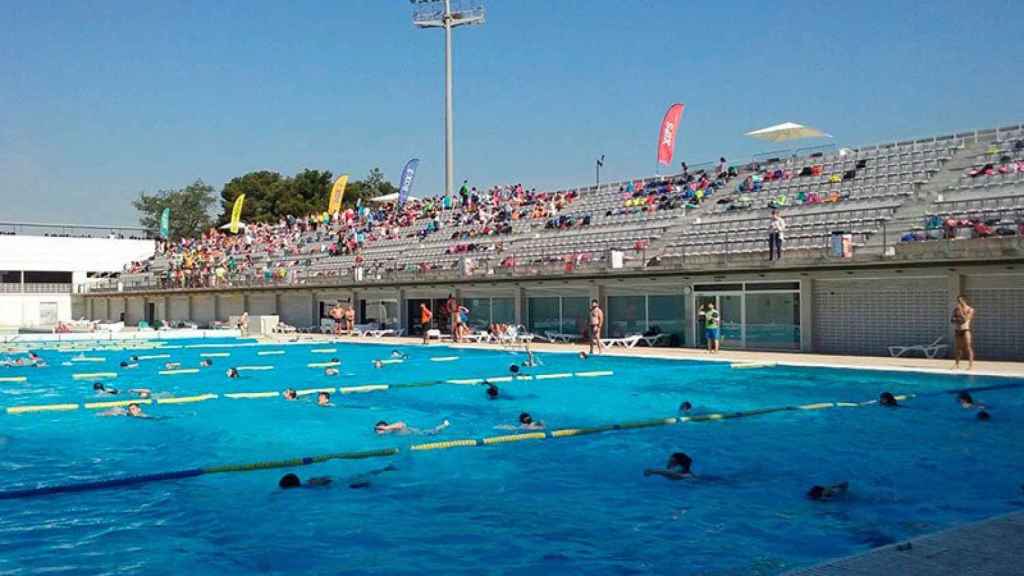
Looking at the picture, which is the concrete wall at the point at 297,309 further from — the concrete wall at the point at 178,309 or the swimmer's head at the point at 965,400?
the swimmer's head at the point at 965,400

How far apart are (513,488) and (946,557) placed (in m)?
4.32

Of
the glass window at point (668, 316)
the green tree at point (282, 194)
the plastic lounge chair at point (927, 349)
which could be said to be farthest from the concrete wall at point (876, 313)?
the green tree at point (282, 194)

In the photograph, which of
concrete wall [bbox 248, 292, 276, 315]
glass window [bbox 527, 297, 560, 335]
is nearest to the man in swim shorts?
glass window [bbox 527, 297, 560, 335]

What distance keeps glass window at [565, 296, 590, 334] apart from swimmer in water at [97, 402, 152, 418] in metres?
16.7

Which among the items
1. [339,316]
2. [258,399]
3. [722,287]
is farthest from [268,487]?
[339,316]

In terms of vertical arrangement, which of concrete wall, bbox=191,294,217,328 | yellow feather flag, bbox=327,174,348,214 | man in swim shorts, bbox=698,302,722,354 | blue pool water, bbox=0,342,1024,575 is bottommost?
blue pool water, bbox=0,342,1024,575

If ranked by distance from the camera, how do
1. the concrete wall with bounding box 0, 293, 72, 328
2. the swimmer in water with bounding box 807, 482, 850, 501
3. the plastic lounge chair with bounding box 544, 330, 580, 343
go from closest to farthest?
the swimmer in water with bounding box 807, 482, 850, 501 < the plastic lounge chair with bounding box 544, 330, 580, 343 < the concrete wall with bounding box 0, 293, 72, 328

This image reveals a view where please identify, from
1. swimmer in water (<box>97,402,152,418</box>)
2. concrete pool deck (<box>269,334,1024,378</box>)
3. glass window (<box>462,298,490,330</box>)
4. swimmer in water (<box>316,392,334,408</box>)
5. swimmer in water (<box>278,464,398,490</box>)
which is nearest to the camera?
swimmer in water (<box>278,464,398,490</box>)

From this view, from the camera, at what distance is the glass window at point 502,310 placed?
31.6 meters

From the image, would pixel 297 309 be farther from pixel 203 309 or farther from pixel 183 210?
pixel 183 210

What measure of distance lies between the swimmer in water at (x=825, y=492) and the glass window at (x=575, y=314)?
815 inches

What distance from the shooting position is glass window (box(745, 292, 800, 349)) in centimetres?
2286

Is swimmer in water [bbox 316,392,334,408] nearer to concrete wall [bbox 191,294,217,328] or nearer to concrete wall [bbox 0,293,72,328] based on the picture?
concrete wall [bbox 191,294,217,328]

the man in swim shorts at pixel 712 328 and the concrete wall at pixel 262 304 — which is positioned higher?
the concrete wall at pixel 262 304
